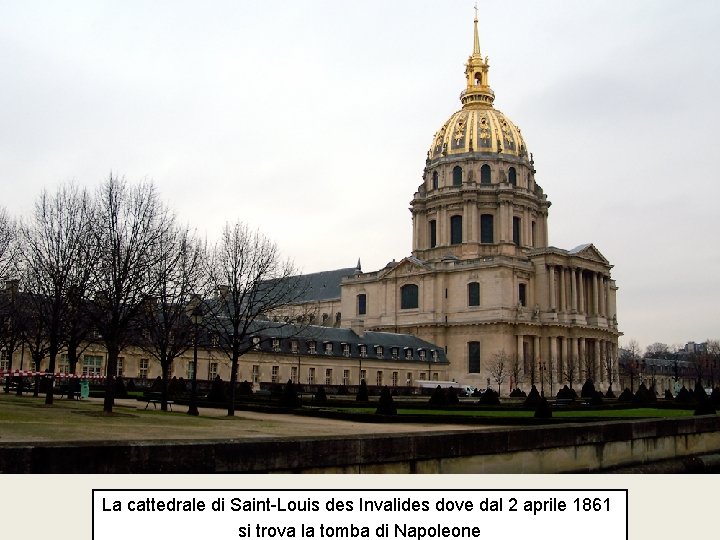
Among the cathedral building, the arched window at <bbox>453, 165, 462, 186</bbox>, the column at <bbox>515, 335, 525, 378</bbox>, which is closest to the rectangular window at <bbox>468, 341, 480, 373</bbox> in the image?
the cathedral building

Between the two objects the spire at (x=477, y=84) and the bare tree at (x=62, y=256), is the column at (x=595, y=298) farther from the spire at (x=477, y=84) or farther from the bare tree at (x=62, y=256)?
the bare tree at (x=62, y=256)

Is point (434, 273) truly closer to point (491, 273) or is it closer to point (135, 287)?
point (491, 273)

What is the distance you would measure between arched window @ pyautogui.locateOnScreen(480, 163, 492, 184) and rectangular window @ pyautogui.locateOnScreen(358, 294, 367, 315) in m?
23.1

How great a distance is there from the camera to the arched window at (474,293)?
3839 inches

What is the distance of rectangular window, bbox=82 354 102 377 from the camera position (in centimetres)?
5969

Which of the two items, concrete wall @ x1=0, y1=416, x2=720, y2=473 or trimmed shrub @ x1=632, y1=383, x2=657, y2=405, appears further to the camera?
trimmed shrub @ x1=632, y1=383, x2=657, y2=405

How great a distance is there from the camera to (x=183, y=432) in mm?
19688

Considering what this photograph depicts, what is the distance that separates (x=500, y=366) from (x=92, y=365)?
45590 millimetres

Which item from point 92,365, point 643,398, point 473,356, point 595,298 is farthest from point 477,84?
point 92,365

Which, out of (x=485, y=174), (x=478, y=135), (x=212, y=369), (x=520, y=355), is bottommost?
(x=212, y=369)

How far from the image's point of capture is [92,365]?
197 ft

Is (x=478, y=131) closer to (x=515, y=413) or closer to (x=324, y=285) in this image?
(x=324, y=285)

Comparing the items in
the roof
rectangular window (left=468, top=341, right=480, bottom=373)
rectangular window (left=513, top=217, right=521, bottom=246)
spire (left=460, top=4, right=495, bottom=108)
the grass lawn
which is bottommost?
the grass lawn

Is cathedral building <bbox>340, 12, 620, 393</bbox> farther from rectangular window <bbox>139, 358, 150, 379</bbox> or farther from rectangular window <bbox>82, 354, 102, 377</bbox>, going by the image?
rectangular window <bbox>82, 354, 102, 377</bbox>
